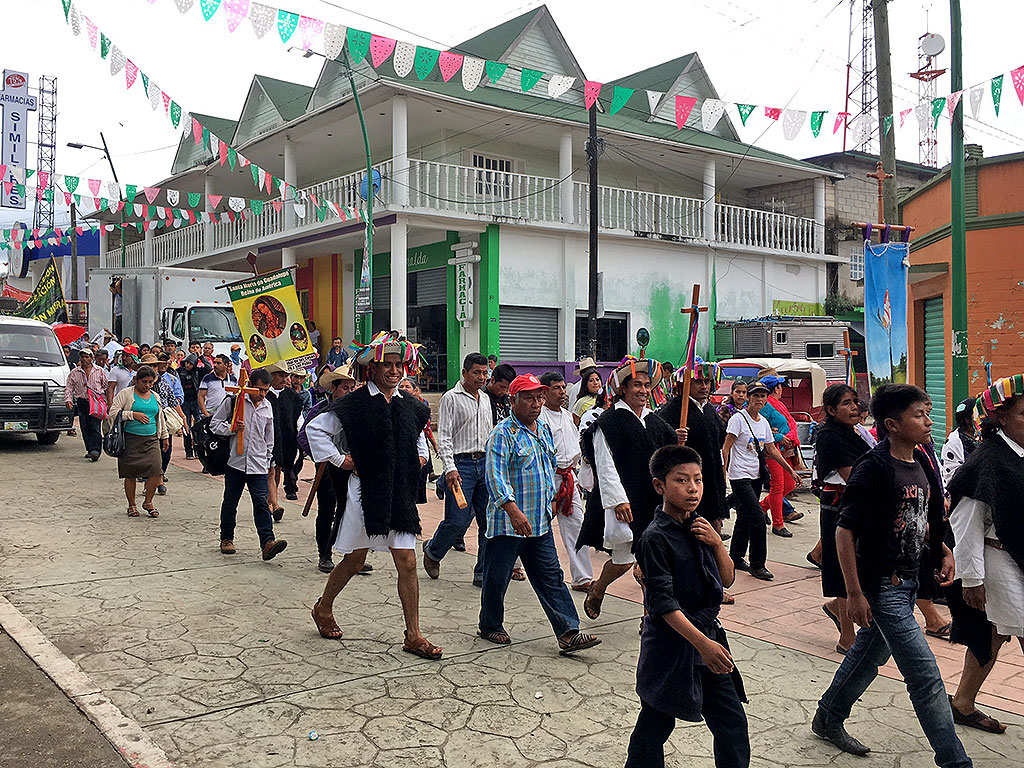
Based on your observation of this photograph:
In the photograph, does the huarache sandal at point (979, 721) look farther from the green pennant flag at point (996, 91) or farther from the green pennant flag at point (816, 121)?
the green pennant flag at point (816, 121)

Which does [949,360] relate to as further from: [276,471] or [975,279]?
[276,471]

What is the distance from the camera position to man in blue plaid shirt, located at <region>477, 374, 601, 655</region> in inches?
203

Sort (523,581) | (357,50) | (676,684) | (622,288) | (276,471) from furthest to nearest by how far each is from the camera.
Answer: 1. (622,288)
2. (357,50)
3. (276,471)
4. (523,581)
5. (676,684)

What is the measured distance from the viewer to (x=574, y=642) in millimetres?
5090

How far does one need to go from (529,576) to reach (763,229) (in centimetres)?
2338

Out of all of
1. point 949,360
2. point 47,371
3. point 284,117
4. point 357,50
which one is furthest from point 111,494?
point 284,117

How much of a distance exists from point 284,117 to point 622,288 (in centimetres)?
1088

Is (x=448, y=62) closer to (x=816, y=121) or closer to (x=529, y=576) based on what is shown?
(x=816, y=121)

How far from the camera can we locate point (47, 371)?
1433cm

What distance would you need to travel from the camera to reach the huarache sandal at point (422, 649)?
16.4ft

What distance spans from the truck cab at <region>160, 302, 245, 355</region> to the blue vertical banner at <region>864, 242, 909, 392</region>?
13685 mm

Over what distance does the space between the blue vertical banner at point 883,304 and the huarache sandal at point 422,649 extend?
27.0 ft

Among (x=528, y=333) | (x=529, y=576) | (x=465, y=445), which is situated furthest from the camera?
(x=528, y=333)

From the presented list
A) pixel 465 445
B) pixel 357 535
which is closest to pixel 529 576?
pixel 357 535
